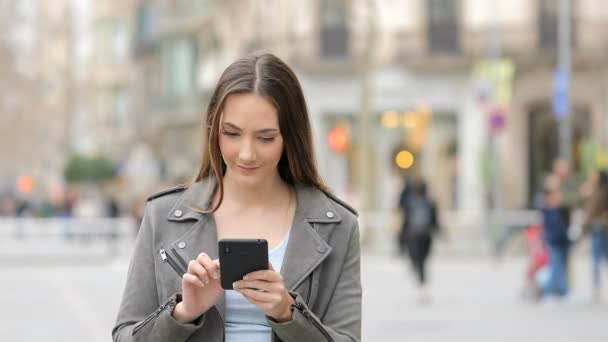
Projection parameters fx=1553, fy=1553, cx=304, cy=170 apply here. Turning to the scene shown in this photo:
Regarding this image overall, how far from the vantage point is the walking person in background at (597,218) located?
17922mm

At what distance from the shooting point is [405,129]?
155 feet

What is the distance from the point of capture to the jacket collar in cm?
389

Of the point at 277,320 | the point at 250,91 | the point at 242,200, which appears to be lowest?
the point at 277,320

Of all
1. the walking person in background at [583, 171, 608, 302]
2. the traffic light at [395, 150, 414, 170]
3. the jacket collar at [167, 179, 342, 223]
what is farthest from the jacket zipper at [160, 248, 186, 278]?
the traffic light at [395, 150, 414, 170]

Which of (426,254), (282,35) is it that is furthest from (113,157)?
(426,254)

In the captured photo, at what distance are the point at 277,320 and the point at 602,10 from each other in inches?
1664

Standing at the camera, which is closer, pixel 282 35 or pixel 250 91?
pixel 250 91

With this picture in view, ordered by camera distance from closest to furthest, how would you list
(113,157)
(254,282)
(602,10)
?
(254,282), (602,10), (113,157)

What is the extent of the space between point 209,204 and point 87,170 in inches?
2730

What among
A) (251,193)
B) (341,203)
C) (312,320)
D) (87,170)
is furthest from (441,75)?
(312,320)

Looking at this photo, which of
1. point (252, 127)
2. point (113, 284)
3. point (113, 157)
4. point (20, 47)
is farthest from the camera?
point (113, 157)

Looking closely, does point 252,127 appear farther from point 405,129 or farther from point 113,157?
point 113,157

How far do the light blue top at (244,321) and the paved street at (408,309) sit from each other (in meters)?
10.3

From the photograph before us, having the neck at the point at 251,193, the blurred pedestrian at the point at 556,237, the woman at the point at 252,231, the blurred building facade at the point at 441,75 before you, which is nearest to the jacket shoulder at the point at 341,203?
the woman at the point at 252,231
